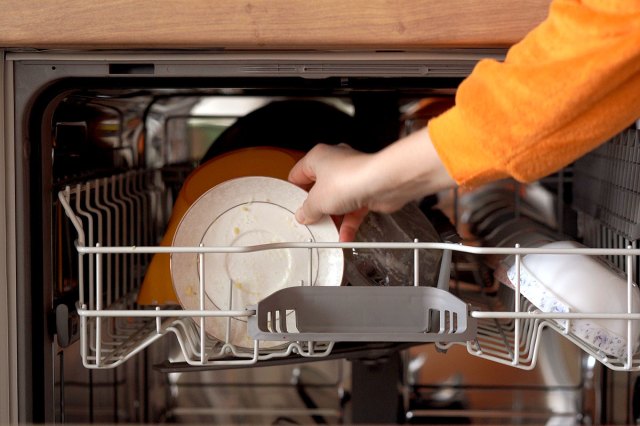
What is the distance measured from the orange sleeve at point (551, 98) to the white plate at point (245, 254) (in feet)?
0.96

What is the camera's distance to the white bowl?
0.92 meters

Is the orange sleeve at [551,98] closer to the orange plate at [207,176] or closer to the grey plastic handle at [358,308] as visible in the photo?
the grey plastic handle at [358,308]

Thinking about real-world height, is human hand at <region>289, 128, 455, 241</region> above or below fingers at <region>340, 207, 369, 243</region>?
above

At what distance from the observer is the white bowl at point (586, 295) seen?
922 millimetres

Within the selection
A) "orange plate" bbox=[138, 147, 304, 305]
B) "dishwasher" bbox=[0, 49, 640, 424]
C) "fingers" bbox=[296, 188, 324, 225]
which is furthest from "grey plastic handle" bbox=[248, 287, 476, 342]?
"orange plate" bbox=[138, 147, 304, 305]

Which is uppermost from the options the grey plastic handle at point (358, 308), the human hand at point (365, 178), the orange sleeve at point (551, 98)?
the orange sleeve at point (551, 98)

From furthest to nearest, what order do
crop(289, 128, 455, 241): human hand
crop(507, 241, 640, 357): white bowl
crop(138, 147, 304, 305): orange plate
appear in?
crop(138, 147, 304, 305): orange plate < crop(507, 241, 640, 357): white bowl < crop(289, 128, 455, 241): human hand

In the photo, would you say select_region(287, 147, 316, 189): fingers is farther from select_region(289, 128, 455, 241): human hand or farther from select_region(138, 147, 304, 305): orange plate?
select_region(138, 147, 304, 305): orange plate

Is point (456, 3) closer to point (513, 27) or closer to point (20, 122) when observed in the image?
point (513, 27)

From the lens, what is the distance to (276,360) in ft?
3.26

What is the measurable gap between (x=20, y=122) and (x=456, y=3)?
1.58 feet

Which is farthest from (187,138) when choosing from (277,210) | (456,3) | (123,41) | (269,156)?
(456,3)

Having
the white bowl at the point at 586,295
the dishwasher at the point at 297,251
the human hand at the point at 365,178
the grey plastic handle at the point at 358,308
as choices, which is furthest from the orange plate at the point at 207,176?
the white bowl at the point at 586,295

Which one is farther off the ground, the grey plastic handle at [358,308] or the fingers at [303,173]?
the fingers at [303,173]
